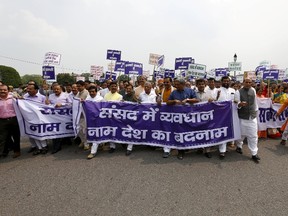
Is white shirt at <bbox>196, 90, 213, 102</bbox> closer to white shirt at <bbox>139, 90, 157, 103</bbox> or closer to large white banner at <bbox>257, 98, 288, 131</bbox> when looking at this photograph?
white shirt at <bbox>139, 90, 157, 103</bbox>

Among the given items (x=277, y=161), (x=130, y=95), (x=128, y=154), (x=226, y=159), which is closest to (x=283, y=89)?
(x=277, y=161)

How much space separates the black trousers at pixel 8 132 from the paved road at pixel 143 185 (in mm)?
353

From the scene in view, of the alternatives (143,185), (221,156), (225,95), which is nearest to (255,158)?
(221,156)

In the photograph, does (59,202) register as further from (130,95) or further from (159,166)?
(130,95)

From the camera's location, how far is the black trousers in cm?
492

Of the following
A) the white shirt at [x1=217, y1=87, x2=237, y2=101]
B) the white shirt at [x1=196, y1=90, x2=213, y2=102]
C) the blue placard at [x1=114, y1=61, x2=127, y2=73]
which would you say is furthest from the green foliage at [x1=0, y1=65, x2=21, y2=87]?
the white shirt at [x1=217, y1=87, x2=237, y2=101]

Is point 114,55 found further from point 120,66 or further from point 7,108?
point 7,108

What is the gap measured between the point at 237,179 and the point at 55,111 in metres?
4.78

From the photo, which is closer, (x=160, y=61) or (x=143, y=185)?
(x=143, y=185)

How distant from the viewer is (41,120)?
17.4 ft

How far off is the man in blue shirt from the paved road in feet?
3.06

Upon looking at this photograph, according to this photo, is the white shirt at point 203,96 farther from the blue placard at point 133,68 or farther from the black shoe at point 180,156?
the blue placard at point 133,68

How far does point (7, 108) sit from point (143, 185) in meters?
3.93

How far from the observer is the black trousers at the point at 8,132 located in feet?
16.1
